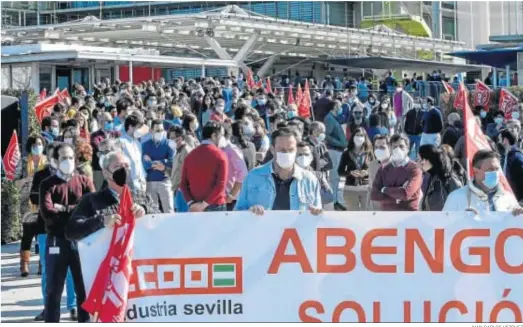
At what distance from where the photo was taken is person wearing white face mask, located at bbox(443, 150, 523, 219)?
7.85 m

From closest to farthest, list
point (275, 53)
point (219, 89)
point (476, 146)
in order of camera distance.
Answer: point (476, 146)
point (219, 89)
point (275, 53)

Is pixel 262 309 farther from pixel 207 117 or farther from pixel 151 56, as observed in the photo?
pixel 151 56

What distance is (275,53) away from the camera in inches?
1972

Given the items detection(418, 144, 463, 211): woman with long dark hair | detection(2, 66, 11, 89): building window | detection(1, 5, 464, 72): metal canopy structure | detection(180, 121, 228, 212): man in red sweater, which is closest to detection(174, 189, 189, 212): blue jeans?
detection(180, 121, 228, 212): man in red sweater

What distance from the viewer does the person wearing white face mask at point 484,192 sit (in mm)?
7852

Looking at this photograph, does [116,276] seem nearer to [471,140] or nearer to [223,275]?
[223,275]

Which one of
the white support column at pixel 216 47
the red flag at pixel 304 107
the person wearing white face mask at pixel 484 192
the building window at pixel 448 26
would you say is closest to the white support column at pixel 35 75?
the red flag at pixel 304 107

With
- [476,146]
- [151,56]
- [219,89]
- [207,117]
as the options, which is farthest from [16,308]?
[151,56]

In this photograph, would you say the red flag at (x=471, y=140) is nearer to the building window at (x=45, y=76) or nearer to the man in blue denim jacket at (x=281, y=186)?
the man in blue denim jacket at (x=281, y=186)

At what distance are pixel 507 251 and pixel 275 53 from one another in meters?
43.2

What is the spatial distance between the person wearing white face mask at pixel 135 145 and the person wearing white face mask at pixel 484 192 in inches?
162

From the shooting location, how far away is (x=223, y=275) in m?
7.18

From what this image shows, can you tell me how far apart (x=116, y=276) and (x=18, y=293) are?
4314 millimetres

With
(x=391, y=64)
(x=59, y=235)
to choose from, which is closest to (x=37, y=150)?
(x=59, y=235)
